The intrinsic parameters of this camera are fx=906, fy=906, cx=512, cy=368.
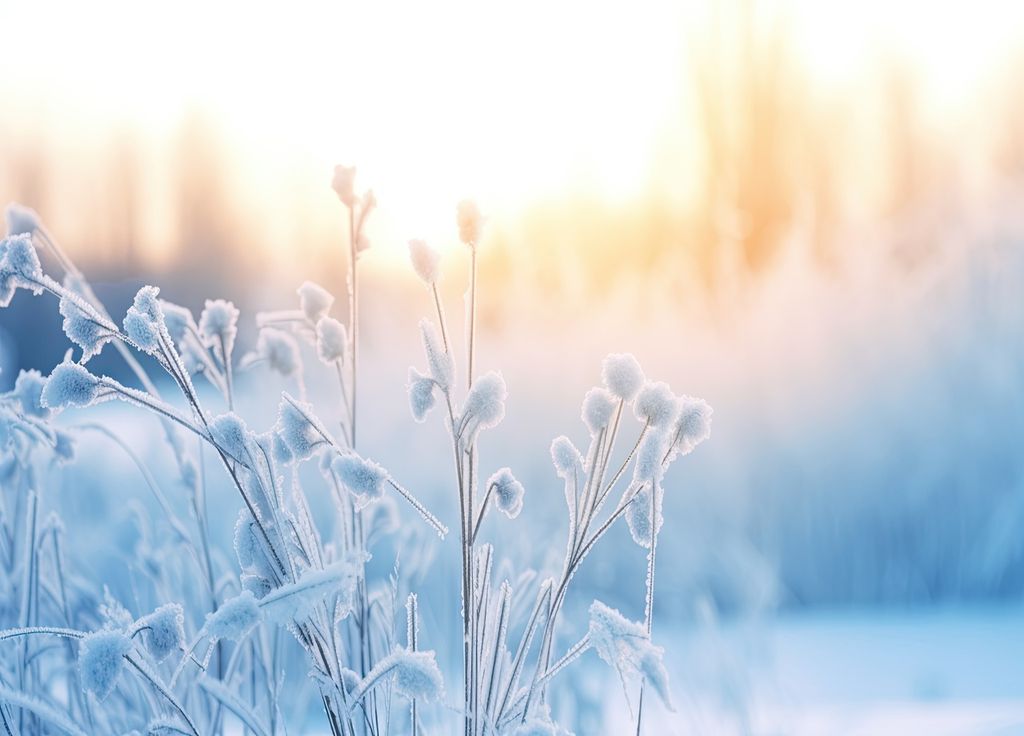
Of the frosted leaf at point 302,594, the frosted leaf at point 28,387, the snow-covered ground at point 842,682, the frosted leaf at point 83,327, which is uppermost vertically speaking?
the frosted leaf at point 83,327

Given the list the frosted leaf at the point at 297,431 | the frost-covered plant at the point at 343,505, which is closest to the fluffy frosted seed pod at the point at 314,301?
the frost-covered plant at the point at 343,505

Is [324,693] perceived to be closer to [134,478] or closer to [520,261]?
[134,478]

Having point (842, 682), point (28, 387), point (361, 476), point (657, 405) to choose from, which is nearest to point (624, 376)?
point (657, 405)

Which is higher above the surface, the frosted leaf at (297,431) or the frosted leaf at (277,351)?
the frosted leaf at (277,351)

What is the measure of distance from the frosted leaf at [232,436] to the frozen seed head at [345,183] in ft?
0.47

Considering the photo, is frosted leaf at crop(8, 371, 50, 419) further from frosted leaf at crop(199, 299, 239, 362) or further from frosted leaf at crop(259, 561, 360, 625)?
frosted leaf at crop(259, 561, 360, 625)

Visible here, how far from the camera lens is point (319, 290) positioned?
521 mm

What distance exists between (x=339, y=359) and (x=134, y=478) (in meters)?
1.08

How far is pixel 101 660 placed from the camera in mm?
371

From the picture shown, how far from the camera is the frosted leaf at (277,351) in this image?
22.4 inches

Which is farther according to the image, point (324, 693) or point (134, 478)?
point (134, 478)

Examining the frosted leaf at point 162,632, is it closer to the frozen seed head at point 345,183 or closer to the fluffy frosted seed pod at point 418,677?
the fluffy frosted seed pod at point 418,677

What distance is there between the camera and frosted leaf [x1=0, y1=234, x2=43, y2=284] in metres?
0.42

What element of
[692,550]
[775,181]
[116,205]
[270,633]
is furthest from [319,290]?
[116,205]
